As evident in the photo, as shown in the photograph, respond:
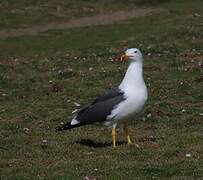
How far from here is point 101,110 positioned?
1270 centimetres

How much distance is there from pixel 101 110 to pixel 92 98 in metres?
6.74

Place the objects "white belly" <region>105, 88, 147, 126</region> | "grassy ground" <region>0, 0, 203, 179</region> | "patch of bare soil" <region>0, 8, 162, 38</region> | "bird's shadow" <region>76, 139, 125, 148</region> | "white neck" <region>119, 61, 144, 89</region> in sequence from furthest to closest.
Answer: "patch of bare soil" <region>0, 8, 162, 38</region> < "bird's shadow" <region>76, 139, 125, 148</region> < "white neck" <region>119, 61, 144, 89</region> < "white belly" <region>105, 88, 147, 126</region> < "grassy ground" <region>0, 0, 203, 179</region>

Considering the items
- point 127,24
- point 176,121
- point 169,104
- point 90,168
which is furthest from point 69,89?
point 127,24

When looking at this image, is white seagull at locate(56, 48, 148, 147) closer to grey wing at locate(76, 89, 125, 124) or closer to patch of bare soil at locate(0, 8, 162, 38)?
grey wing at locate(76, 89, 125, 124)

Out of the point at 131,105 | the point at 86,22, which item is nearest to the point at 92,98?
the point at 131,105

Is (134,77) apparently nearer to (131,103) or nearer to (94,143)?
(131,103)

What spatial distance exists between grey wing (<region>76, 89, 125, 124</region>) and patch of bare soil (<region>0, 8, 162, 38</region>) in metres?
25.8

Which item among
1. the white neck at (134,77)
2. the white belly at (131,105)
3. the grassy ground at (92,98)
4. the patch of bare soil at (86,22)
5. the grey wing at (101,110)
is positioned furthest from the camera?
the patch of bare soil at (86,22)

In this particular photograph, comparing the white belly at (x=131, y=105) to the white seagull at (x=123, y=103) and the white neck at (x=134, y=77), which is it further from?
the white neck at (x=134, y=77)

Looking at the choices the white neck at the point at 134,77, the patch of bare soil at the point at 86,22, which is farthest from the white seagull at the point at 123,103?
the patch of bare soil at the point at 86,22

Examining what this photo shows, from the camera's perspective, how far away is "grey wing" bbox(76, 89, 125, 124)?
495 inches

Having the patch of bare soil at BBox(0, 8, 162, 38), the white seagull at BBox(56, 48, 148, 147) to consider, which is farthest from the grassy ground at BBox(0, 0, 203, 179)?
the patch of bare soil at BBox(0, 8, 162, 38)

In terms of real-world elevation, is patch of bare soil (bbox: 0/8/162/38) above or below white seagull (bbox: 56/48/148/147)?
below

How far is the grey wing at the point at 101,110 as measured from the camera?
41.3 ft
